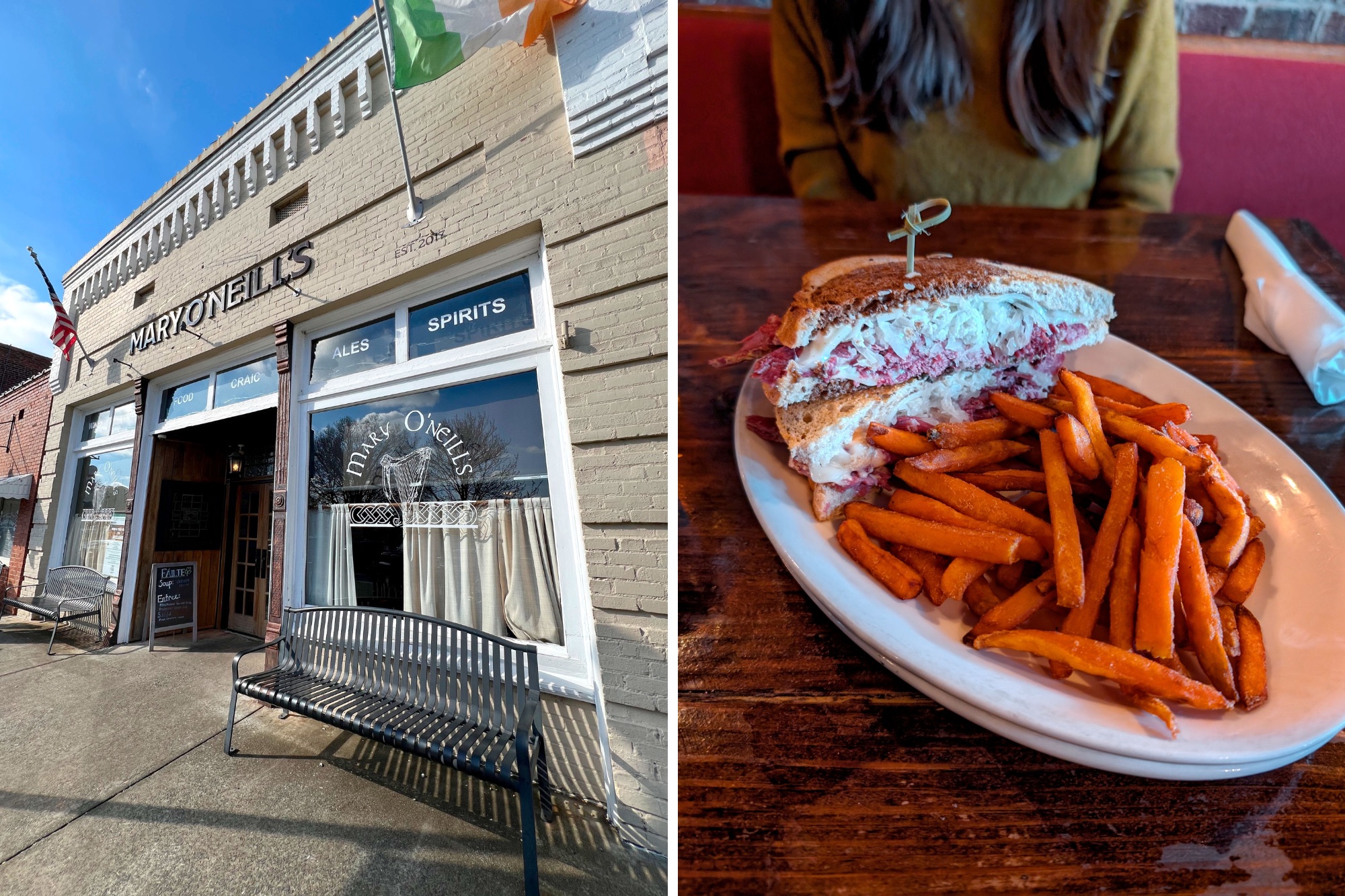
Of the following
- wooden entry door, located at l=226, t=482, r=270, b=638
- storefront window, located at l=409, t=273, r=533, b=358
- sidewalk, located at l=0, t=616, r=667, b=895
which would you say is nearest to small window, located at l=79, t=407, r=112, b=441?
wooden entry door, located at l=226, t=482, r=270, b=638

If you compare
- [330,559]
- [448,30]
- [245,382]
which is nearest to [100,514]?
[245,382]

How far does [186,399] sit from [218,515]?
850 mm

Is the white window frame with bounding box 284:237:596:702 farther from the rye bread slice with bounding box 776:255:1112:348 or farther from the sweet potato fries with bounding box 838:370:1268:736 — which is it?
the sweet potato fries with bounding box 838:370:1268:736

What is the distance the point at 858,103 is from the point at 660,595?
1.65m

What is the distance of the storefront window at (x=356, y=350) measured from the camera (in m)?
2.44

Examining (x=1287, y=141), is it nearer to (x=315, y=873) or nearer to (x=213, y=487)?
(x=315, y=873)

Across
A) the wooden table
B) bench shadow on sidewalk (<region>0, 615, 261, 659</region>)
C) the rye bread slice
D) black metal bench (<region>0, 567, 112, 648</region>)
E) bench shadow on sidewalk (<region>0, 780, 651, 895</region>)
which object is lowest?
bench shadow on sidewalk (<region>0, 780, 651, 895</region>)

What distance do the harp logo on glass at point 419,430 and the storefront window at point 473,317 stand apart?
327mm

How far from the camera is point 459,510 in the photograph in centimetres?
203

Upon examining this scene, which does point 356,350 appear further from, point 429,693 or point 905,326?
point 905,326

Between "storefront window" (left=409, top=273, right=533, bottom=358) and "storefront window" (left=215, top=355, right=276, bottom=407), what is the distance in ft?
4.44

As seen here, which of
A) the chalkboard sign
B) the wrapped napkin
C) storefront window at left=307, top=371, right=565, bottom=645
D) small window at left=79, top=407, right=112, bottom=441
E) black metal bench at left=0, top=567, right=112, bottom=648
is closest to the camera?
the wrapped napkin

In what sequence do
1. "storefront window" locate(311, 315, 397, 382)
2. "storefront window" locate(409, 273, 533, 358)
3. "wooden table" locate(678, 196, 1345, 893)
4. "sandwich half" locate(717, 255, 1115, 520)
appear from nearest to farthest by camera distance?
"wooden table" locate(678, 196, 1345, 893) → "sandwich half" locate(717, 255, 1115, 520) → "storefront window" locate(409, 273, 533, 358) → "storefront window" locate(311, 315, 397, 382)

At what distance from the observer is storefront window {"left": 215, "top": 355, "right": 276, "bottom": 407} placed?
3.07 meters
